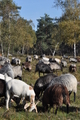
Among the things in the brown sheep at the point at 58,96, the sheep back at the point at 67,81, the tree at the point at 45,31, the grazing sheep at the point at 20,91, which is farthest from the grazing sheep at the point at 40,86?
the tree at the point at 45,31

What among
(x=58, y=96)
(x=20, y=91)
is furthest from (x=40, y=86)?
(x=58, y=96)

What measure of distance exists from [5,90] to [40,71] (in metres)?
12.1

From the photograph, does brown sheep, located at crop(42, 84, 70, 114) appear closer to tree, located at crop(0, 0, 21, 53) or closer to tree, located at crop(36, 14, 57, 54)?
tree, located at crop(0, 0, 21, 53)

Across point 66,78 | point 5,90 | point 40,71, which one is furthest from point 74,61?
point 5,90

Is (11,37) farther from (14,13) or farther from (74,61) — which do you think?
(74,61)

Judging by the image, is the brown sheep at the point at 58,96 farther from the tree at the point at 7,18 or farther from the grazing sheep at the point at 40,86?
the tree at the point at 7,18

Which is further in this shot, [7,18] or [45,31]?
[45,31]

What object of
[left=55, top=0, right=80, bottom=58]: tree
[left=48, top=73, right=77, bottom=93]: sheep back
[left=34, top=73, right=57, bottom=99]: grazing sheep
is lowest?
[left=34, top=73, right=57, bottom=99]: grazing sheep

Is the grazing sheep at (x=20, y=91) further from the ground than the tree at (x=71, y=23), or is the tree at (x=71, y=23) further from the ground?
the tree at (x=71, y=23)

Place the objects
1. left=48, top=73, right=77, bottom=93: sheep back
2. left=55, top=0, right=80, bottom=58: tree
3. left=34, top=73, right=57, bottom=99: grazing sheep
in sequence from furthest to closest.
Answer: left=55, top=0, right=80, bottom=58: tree < left=34, top=73, right=57, bottom=99: grazing sheep < left=48, top=73, right=77, bottom=93: sheep back

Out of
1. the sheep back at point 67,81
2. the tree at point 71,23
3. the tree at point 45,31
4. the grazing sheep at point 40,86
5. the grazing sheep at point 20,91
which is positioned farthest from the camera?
the tree at point 45,31

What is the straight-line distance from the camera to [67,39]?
3203 centimetres

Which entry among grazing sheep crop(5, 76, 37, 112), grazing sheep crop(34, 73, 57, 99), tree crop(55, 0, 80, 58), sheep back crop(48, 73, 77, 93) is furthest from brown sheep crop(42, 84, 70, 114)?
tree crop(55, 0, 80, 58)

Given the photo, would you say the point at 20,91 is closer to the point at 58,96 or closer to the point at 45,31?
the point at 58,96
